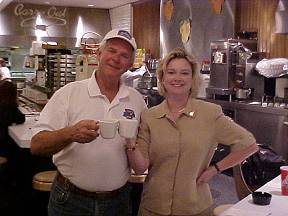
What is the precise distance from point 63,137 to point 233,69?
514 cm

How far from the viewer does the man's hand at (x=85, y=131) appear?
1.83 metres

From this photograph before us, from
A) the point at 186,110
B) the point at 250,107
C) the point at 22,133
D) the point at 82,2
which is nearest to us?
the point at 186,110

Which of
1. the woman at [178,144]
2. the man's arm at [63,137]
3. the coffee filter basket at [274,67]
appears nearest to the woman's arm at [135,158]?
the woman at [178,144]

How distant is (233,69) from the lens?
673 centimetres

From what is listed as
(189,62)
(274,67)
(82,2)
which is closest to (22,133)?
(189,62)

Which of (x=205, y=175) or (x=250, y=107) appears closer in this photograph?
(x=205, y=175)

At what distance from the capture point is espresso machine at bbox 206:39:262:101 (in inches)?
261

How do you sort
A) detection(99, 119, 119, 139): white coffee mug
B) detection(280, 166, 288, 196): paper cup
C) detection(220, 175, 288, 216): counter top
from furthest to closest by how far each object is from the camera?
detection(280, 166, 288, 196): paper cup, detection(220, 175, 288, 216): counter top, detection(99, 119, 119, 139): white coffee mug

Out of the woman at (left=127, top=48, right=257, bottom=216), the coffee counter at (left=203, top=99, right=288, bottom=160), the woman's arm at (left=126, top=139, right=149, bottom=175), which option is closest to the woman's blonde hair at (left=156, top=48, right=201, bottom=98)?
the woman at (left=127, top=48, right=257, bottom=216)

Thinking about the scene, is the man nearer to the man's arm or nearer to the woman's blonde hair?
the man's arm

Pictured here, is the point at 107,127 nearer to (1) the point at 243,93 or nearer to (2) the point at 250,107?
(2) the point at 250,107

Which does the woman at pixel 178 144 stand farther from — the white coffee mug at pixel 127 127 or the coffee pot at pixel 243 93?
the coffee pot at pixel 243 93

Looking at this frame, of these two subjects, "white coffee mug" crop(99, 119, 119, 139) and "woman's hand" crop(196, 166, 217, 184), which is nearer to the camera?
"white coffee mug" crop(99, 119, 119, 139)

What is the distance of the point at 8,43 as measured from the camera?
478 inches
